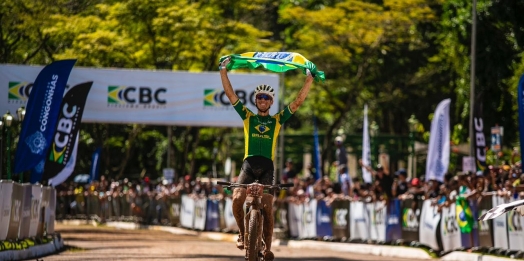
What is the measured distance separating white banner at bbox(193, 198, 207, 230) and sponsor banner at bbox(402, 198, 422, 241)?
514 inches

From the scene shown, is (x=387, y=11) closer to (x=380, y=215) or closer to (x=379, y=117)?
(x=379, y=117)

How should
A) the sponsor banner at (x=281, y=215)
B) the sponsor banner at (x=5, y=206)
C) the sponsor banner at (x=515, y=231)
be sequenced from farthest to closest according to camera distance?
1. the sponsor banner at (x=281, y=215)
2. the sponsor banner at (x=515, y=231)
3. the sponsor banner at (x=5, y=206)

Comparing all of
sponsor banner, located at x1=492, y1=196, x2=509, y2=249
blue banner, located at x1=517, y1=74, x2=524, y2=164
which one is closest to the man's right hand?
sponsor banner, located at x1=492, y1=196, x2=509, y2=249

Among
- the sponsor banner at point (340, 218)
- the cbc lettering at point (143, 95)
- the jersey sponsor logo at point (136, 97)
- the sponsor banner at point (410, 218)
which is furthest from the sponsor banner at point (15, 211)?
the cbc lettering at point (143, 95)

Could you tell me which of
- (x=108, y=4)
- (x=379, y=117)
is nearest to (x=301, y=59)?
(x=108, y=4)

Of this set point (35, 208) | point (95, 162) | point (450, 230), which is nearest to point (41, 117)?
point (35, 208)

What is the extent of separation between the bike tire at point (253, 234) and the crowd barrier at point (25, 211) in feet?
20.0

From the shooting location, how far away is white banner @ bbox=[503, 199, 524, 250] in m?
18.4

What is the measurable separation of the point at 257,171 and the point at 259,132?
1.52 feet

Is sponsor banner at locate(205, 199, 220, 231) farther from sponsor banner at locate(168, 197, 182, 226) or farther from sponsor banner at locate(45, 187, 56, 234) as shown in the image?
sponsor banner at locate(45, 187, 56, 234)

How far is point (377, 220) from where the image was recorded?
81.5 ft

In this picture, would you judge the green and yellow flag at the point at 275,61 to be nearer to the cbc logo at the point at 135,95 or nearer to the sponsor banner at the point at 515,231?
the sponsor banner at the point at 515,231

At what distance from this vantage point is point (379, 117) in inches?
2233

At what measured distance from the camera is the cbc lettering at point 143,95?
34.7m
